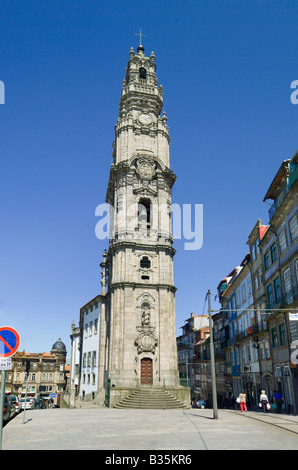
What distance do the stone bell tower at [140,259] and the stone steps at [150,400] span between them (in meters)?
1.30

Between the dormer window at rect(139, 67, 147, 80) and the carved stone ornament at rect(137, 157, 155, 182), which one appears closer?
the carved stone ornament at rect(137, 157, 155, 182)

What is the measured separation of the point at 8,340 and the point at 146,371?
31.9 meters

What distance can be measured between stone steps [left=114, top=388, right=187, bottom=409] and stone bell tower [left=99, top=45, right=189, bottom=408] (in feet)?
4.27

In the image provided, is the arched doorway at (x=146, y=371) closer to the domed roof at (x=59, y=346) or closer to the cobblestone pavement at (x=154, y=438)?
the cobblestone pavement at (x=154, y=438)

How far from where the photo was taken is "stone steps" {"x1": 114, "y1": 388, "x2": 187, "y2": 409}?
3209 centimetres

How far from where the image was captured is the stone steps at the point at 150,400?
105ft

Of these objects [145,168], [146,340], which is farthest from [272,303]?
[145,168]

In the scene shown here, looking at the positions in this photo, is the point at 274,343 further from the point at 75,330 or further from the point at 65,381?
the point at 65,381

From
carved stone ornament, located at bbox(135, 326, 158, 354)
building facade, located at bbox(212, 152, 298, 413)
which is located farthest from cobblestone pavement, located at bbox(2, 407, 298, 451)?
carved stone ornament, located at bbox(135, 326, 158, 354)

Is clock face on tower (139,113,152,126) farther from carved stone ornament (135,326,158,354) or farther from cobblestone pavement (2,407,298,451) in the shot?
cobblestone pavement (2,407,298,451)

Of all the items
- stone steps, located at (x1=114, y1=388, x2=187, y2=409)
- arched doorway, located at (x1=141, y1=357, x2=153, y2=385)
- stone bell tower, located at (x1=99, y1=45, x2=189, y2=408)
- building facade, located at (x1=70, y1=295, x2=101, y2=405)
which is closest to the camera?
stone steps, located at (x1=114, y1=388, x2=187, y2=409)

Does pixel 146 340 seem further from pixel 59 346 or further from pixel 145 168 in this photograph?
pixel 59 346
